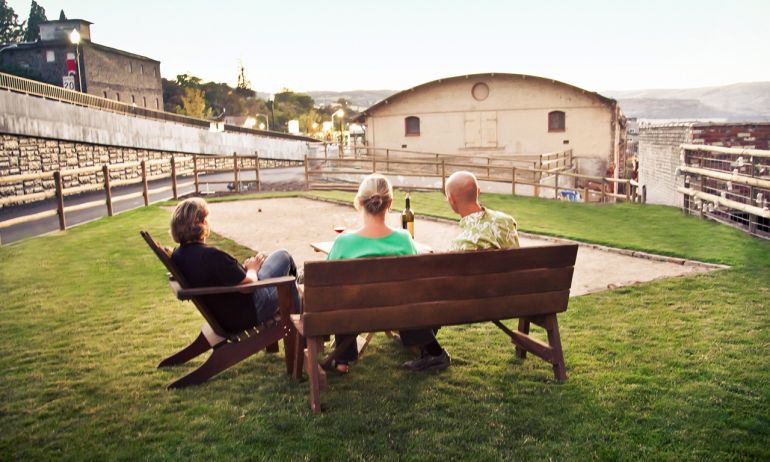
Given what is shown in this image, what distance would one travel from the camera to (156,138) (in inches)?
1387

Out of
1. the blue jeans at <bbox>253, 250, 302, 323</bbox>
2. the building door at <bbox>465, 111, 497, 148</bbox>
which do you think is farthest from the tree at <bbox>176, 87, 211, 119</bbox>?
the blue jeans at <bbox>253, 250, 302, 323</bbox>

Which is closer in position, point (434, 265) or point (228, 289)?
point (434, 265)

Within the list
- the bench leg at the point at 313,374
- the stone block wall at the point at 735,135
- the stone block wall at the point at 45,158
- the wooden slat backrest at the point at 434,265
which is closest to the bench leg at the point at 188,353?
the bench leg at the point at 313,374

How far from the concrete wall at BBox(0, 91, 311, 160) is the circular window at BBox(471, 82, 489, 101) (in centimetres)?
1654

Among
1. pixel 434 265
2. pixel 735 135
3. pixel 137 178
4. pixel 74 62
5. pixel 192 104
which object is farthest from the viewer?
pixel 192 104

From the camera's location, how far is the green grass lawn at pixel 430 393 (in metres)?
3.57

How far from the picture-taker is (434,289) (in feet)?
13.3

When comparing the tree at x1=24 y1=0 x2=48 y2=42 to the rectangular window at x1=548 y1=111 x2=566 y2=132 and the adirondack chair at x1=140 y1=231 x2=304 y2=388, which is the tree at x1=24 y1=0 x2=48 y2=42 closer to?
the rectangular window at x1=548 y1=111 x2=566 y2=132

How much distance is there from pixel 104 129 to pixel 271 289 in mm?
28161

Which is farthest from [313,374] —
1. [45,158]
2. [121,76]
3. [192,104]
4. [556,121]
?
[192,104]

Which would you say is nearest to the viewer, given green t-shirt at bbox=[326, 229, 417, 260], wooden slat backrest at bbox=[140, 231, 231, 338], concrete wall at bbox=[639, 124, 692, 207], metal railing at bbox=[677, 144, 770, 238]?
wooden slat backrest at bbox=[140, 231, 231, 338]

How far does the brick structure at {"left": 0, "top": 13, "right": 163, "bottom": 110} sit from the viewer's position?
57.3 meters

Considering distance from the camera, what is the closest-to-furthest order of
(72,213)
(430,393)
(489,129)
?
(430,393) → (72,213) → (489,129)

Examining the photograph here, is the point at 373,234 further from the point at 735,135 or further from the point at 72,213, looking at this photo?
the point at 72,213
